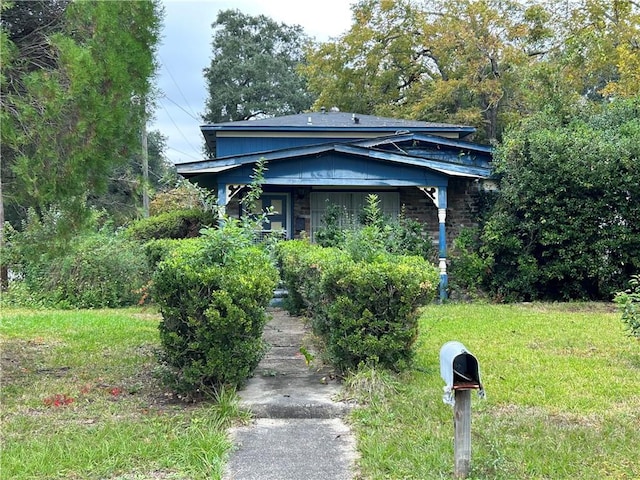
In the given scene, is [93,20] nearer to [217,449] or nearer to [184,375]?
[184,375]

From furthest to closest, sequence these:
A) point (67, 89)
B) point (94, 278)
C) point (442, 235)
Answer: point (442, 235), point (94, 278), point (67, 89)

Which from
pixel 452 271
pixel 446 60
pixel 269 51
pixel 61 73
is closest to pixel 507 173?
pixel 452 271

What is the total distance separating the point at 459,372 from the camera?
3.28 meters

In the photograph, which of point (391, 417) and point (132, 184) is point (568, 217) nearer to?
point (391, 417)

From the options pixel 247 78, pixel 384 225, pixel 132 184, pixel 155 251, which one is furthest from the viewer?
pixel 247 78

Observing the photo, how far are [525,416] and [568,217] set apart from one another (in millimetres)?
8342

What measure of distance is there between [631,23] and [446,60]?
7907 millimetres

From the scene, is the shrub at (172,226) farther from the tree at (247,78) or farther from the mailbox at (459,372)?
the tree at (247,78)

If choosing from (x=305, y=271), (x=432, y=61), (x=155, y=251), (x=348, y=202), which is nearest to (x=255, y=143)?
(x=348, y=202)

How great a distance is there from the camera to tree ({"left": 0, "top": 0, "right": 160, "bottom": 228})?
4.48 m

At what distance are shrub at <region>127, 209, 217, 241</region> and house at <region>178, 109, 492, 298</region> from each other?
41.9 inches

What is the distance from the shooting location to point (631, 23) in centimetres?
1967

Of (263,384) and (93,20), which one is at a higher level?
(93,20)

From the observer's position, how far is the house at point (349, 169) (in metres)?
12.2
